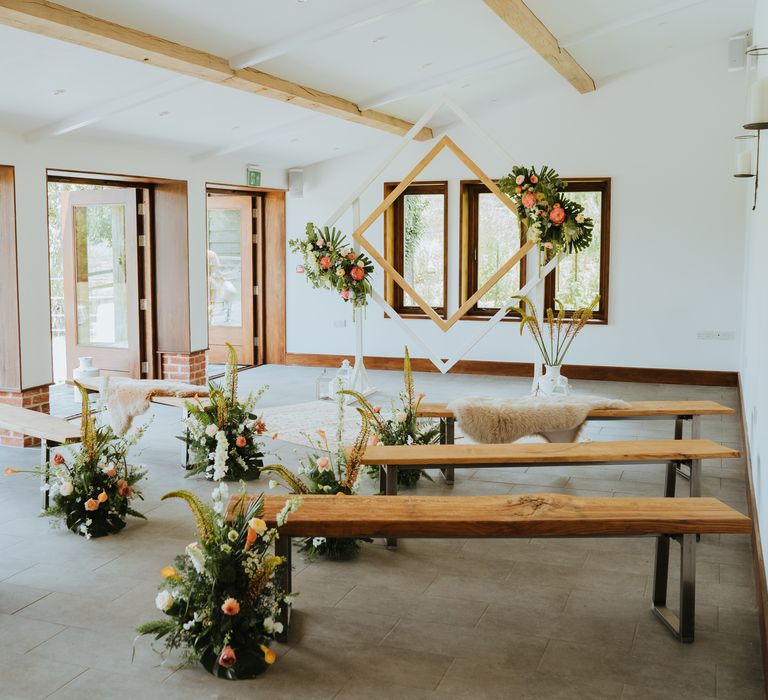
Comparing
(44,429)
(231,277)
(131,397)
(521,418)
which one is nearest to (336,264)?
(131,397)


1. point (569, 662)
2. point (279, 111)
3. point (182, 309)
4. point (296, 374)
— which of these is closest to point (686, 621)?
point (569, 662)

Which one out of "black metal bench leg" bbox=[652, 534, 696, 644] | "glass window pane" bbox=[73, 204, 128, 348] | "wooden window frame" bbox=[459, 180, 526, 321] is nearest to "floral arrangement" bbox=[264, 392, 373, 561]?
"black metal bench leg" bbox=[652, 534, 696, 644]

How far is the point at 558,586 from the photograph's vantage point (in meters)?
3.74

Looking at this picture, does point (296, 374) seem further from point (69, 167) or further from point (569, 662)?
point (569, 662)

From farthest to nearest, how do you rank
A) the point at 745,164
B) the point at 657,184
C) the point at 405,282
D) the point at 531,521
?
the point at 657,184 → the point at 405,282 → the point at 745,164 → the point at 531,521

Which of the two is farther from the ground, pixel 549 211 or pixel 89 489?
pixel 549 211

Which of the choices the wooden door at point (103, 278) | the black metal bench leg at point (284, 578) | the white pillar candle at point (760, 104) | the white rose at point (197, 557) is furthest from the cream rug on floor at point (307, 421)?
the white pillar candle at point (760, 104)

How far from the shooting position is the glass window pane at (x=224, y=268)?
414 inches

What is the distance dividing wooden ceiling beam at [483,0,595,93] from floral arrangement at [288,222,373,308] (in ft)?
7.05

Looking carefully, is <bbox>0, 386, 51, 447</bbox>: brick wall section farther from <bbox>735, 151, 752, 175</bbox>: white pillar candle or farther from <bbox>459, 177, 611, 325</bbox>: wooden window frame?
<bbox>735, 151, 752, 175</bbox>: white pillar candle

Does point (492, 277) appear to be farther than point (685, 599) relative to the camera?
Yes

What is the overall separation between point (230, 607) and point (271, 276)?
315 inches

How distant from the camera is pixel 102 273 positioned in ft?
29.1

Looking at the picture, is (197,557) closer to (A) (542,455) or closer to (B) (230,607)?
(B) (230,607)
